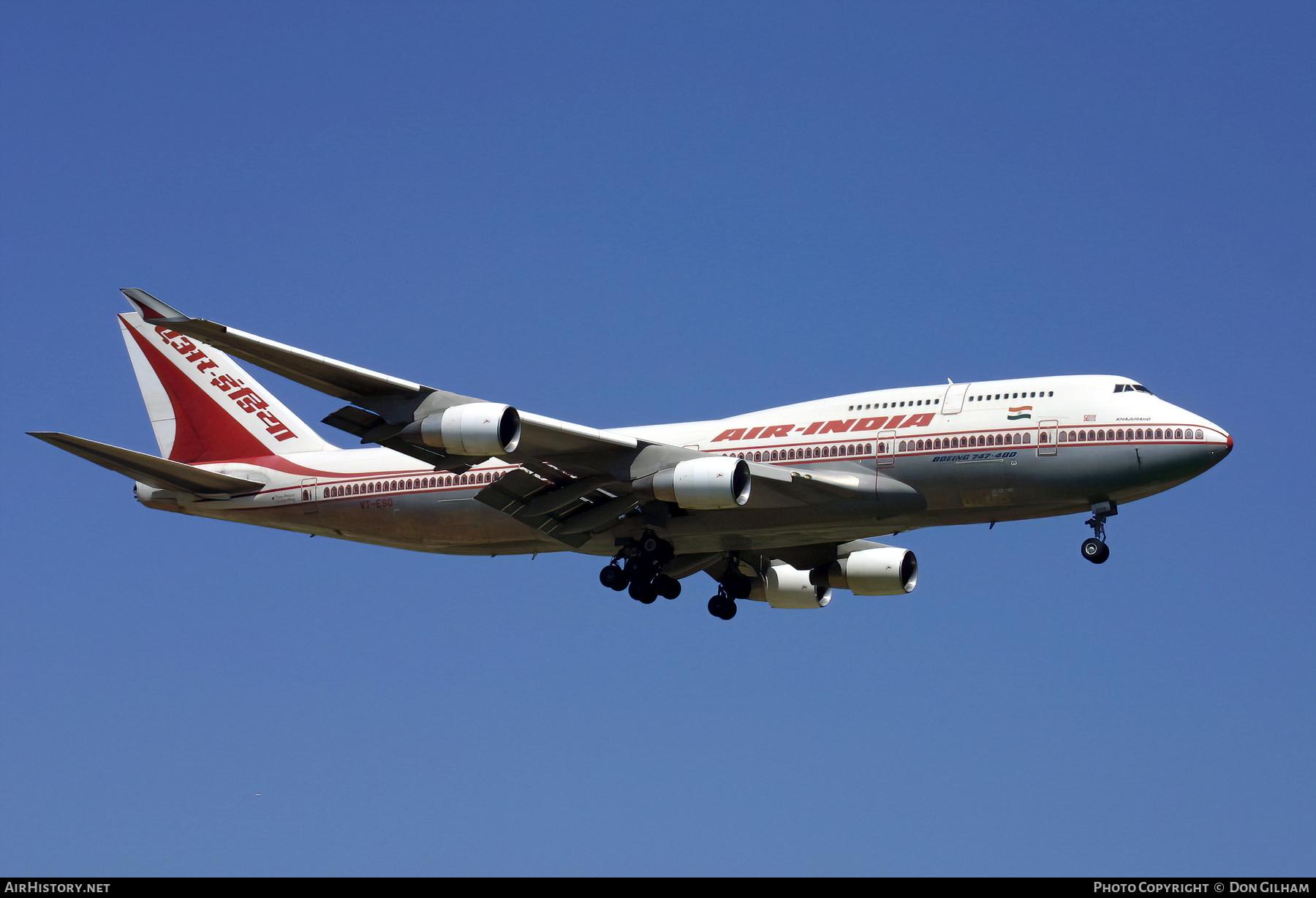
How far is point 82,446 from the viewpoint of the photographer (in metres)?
40.7

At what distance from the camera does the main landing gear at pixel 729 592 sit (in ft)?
157

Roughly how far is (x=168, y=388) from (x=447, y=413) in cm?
1686

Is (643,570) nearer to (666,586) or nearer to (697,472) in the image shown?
(666,586)

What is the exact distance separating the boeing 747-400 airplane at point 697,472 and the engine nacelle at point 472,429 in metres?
0.05

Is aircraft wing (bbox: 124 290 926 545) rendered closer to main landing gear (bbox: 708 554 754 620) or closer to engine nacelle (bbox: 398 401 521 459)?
engine nacelle (bbox: 398 401 521 459)

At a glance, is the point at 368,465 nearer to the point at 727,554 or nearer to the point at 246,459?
the point at 246,459

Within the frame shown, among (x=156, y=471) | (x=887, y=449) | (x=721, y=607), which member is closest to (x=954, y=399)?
(x=887, y=449)

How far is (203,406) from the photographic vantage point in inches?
1951

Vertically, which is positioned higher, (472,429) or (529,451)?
(529,451)

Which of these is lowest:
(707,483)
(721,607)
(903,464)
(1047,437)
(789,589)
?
(721,607)

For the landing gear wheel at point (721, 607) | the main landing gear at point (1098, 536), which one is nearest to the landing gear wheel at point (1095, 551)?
the main landing gear at point (1098, 536)

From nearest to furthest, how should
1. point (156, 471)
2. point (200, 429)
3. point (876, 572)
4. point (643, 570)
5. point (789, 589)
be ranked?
point (643, 570) < point (156, 471) < point (876, 572) < point (789, 589) < point (200, 429)

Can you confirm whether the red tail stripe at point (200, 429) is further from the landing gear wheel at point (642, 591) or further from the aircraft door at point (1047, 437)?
the aircraft door at point (1047, 437)

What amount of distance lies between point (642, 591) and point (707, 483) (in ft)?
18.1
